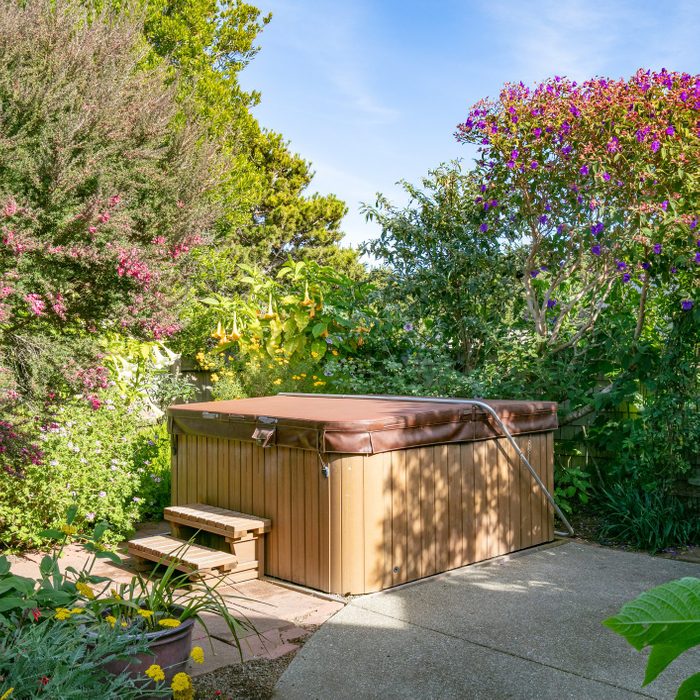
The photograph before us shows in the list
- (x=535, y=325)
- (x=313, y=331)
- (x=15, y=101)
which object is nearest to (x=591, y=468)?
(x=535, y=325)

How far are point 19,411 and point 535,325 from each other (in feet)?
13.7

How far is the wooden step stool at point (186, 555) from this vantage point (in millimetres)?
4016

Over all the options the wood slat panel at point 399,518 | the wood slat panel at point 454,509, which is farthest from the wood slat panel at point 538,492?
the wood slat panel at point 399,518

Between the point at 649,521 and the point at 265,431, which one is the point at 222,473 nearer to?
the point at 265,431

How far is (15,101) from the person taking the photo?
5211mm

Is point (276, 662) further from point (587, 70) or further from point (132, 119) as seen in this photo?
point (587, 70)

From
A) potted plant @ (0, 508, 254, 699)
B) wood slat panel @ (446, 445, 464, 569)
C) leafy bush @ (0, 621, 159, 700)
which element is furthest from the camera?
wood slat panel @ (446, 445, 464, 569)

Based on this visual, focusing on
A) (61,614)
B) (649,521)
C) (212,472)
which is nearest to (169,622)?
(61,614)

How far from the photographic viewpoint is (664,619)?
599 millimetres

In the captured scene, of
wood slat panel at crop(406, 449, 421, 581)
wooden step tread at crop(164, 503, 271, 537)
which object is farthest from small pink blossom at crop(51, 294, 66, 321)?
wood slat panel at crop(406, 449, 421, 581)

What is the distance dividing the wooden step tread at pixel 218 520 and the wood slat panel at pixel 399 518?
775 mm

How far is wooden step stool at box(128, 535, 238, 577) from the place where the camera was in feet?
13.2

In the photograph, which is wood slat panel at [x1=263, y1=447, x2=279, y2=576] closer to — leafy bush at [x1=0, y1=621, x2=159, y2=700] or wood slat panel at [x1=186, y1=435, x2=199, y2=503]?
wood slat panel at [x1=186, y1=435, x2=199, y2=503]

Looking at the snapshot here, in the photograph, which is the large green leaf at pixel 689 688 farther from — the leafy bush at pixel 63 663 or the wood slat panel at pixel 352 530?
the wood slat panel at pixel 352 530
